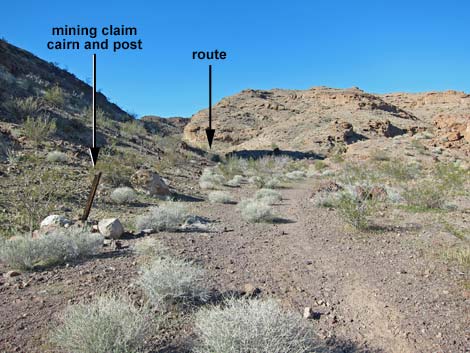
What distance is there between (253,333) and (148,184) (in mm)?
9598

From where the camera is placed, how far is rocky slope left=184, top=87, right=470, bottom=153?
45312 mm

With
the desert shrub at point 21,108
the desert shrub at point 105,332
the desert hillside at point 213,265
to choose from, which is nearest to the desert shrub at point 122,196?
the desert hillside at point 213,265

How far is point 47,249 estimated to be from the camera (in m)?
5.05

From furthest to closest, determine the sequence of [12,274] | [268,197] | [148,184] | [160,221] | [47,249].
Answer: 1. [268,197]
2. [148,184]
3. [160,221]
4. [47,249]
5. [12,274]

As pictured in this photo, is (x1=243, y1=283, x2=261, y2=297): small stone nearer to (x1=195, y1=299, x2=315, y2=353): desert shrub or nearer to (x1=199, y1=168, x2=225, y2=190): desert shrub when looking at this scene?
(x1=195, y1=299, x2=315, y2=353): desert shrub

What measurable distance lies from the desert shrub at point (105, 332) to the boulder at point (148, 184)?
878cm

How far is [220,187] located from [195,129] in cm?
4260

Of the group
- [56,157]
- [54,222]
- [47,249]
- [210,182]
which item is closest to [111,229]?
[54,222]


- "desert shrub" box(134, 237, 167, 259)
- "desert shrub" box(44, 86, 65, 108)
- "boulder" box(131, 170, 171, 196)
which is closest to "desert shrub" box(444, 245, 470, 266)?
"desert shrub" box(134, 237, 167, 259)

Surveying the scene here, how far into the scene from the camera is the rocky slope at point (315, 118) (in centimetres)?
4531

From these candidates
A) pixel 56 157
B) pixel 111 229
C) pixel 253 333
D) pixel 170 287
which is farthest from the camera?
pixel 56 157

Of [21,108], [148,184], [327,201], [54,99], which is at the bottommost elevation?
[327,201]

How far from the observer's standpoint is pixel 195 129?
5784 cm

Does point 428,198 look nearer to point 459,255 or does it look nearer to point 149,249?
point 459,255
